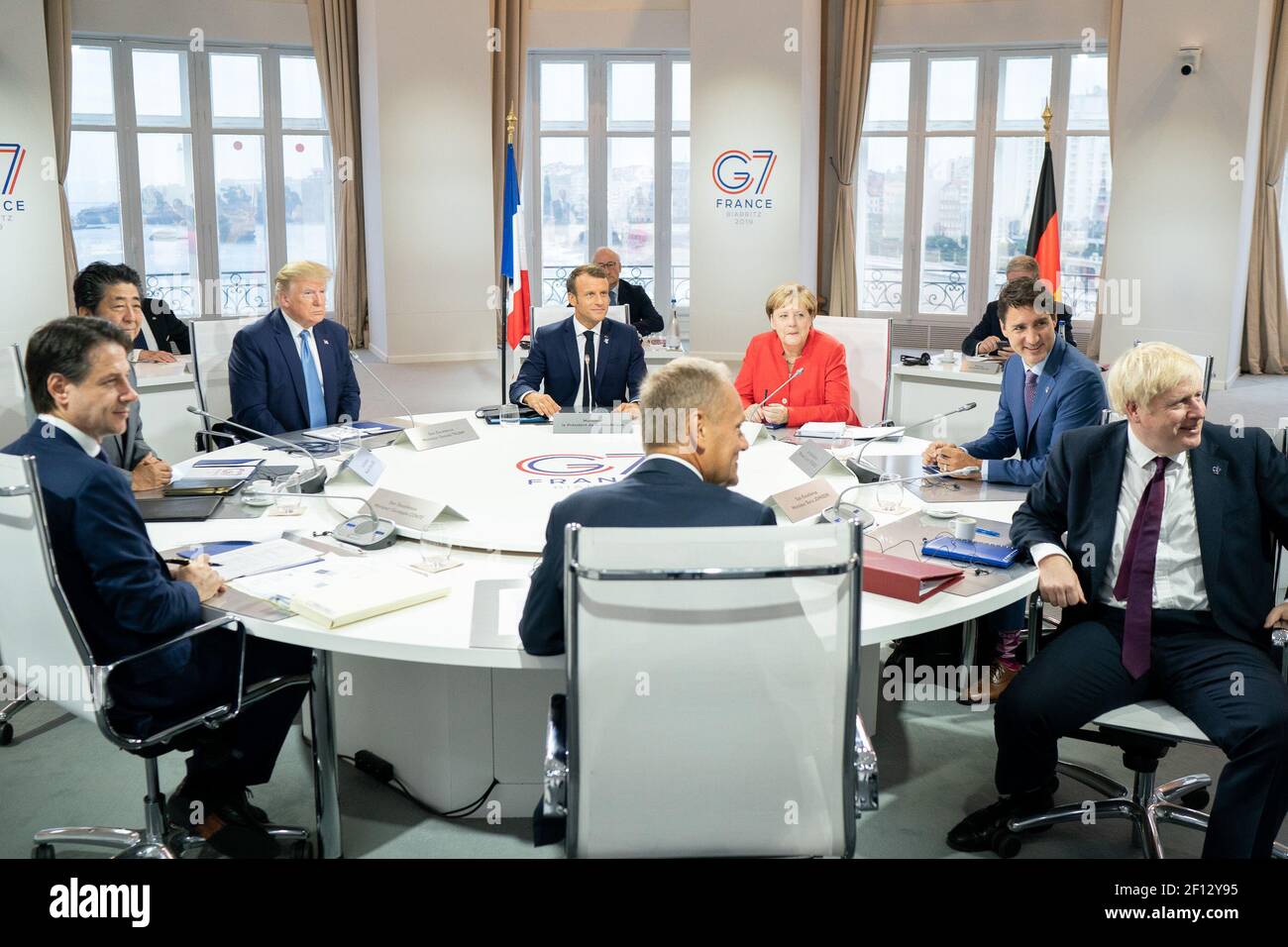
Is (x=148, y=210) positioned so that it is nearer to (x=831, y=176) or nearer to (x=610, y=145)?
(x=610, y=145)

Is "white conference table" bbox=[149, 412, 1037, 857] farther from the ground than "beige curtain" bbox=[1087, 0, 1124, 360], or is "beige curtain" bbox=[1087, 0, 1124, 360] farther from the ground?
"beige curtain" bbox=[1087, 0, 1124, 360]

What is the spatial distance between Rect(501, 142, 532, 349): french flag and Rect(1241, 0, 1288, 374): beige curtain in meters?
6.35

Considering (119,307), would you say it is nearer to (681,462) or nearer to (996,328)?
(681,462)

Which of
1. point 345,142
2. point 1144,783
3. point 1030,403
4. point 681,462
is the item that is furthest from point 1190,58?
point 681,462

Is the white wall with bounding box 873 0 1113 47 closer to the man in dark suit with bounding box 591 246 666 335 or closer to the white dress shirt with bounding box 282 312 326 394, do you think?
the man in dark suit with bounding box 591 246 666 335

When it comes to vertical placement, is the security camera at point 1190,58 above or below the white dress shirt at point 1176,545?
above

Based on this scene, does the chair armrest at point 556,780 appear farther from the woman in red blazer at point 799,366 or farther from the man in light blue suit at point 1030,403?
the woman in red blazer at point 799,366

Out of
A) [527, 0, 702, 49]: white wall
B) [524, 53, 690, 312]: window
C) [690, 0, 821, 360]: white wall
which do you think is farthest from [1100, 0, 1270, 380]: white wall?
[524, 53, 690, 312]: window

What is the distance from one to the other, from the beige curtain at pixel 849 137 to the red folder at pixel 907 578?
8846 mm

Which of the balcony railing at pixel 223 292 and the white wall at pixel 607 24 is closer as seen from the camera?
the white wall at pixel 607 24

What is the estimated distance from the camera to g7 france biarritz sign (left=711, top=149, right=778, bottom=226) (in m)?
10.5

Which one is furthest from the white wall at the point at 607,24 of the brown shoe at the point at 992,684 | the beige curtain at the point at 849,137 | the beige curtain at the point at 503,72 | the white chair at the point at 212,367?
the brown shoe at the point at 992,684

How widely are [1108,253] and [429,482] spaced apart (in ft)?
26.9

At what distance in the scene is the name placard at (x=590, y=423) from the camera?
4.55 meters
